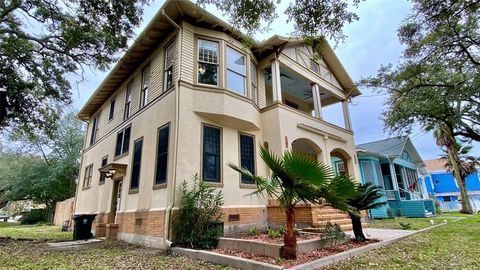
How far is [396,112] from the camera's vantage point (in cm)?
1353

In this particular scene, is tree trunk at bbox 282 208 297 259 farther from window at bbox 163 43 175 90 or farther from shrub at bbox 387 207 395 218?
shrub at bbox 387 207 395 218

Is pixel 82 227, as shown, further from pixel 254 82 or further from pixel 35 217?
pixel 35 217

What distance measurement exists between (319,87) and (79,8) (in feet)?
36.8

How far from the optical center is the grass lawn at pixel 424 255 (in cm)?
489

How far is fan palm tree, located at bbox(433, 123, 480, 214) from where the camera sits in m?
19.9

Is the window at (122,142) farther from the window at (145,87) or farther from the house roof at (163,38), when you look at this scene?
the house roof at (163,38)

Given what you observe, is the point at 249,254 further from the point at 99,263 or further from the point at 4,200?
the point at 4,200

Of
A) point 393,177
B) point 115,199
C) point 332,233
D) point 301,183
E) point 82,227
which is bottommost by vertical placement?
point 332,233

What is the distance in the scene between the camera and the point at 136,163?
10.4 m

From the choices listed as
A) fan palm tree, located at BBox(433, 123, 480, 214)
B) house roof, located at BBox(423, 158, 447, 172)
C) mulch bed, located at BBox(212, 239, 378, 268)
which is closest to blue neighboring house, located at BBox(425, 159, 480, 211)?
house roof, located at BBox(423, 158, 447, 172)

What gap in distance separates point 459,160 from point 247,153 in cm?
2437

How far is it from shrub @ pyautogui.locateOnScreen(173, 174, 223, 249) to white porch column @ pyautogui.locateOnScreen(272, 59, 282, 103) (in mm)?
4867

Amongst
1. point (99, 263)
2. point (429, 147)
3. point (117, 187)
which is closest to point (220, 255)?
point (99, 263)

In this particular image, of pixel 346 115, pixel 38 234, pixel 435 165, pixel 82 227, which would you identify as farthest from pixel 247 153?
pixel 435 165
